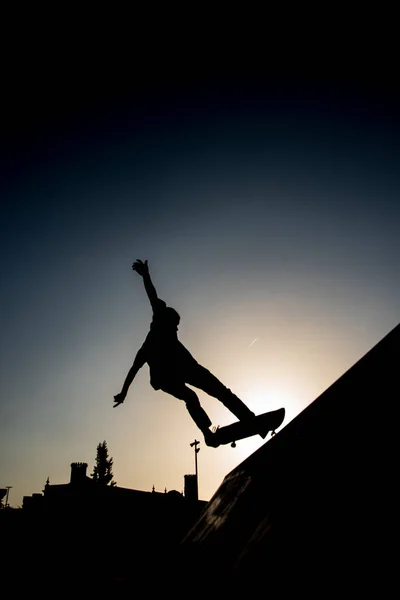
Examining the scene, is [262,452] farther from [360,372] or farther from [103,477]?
[103,477]

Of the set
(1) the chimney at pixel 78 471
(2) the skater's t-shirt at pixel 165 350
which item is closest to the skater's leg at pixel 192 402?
(2) the skater's t-shirt at pixel 165 350

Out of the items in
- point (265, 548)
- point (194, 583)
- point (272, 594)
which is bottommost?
point (194, 583)

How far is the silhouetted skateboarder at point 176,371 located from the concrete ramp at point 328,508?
5.99ft

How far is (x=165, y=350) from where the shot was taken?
5016 millimetres

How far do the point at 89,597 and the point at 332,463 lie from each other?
12.8 ft

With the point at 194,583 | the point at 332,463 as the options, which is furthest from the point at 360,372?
the point at 194,583

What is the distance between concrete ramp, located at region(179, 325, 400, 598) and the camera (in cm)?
133

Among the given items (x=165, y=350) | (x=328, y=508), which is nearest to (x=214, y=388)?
(x=165, y=350)

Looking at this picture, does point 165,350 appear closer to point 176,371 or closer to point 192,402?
point 176,371

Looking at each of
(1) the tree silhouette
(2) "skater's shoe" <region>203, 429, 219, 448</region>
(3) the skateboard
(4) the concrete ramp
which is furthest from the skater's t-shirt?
(1) the tree silhouette

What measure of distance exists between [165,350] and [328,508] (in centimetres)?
351

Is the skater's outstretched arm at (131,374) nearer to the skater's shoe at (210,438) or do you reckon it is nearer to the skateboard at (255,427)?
the skater's shoe at (210,438)

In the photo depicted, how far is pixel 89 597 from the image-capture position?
4.18 meters

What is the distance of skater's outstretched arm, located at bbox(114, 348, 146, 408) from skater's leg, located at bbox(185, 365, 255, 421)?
0.77 metres
